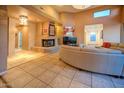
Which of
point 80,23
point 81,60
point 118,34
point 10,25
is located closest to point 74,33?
point 80,23

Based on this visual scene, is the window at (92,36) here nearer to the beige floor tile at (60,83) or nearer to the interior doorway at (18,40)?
the interior doorway at (18,40)

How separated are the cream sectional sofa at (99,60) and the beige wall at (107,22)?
16.8ft

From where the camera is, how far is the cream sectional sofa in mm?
3041

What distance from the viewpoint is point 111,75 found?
321 centimetres

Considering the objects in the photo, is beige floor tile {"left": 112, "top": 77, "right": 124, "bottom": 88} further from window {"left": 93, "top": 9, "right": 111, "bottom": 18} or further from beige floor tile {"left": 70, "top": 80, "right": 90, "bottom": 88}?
window {"left": 93, "top": 9, "right": 111, "bottom": 18}

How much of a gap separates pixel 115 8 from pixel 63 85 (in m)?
7.53

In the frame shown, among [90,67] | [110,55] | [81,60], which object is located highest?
[110,55]

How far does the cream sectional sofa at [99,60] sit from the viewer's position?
3041mm

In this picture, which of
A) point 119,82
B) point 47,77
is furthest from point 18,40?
point 119,82

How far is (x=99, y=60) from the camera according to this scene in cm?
325

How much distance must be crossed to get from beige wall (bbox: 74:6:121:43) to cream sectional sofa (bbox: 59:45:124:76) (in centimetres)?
512

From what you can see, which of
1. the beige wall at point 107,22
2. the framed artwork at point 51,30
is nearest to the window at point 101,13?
the beige wall at point 107,22
